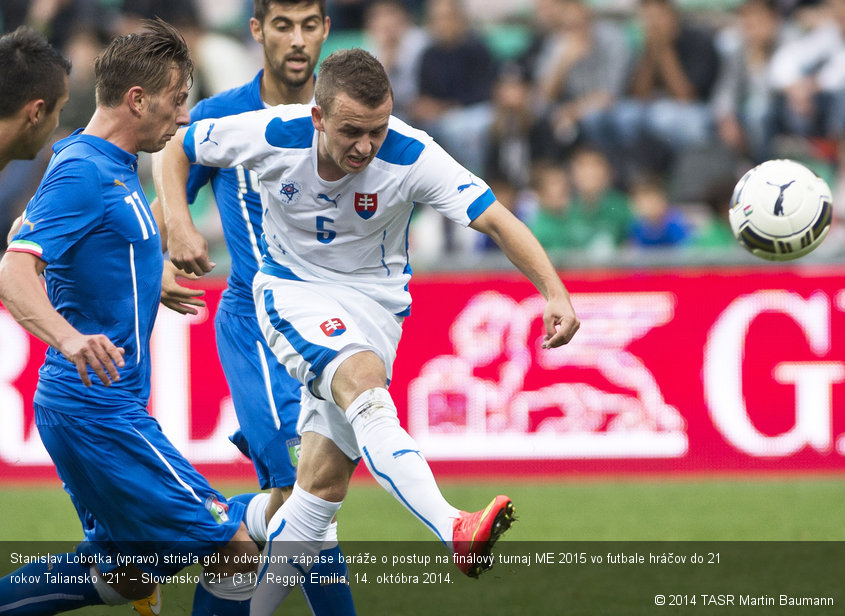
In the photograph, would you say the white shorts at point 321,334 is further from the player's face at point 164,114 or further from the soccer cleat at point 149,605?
the soccer cleat at point 149,605

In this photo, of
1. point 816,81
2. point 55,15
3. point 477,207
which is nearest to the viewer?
point 477,207

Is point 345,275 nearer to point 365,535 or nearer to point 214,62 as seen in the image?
point 365,535

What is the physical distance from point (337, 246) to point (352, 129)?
56cm

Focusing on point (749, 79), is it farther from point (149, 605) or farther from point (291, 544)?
point (149, 605)

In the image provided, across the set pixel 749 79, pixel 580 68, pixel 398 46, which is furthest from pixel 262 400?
pixel 749 79

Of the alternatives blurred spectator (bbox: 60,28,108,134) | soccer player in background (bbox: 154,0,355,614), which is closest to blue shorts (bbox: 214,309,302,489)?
soccer player in background (bbox: 154,0,355,614)

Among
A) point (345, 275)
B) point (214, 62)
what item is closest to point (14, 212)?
point (214, 62)

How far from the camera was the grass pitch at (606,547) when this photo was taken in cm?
545

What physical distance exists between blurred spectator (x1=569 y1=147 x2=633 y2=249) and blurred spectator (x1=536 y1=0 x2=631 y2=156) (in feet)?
2.64

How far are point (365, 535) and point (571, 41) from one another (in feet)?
19.3

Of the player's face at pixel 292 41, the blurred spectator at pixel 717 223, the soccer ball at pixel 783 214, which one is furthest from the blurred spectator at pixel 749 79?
the player's face at pixel 292 41

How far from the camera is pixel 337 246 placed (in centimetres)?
459

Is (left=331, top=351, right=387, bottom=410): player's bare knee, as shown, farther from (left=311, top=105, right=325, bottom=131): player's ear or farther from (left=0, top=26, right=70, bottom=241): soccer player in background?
(left=0, top=26, right=70, bottom=241): soccer player in background

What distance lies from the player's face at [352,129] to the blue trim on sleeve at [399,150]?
76 mm
